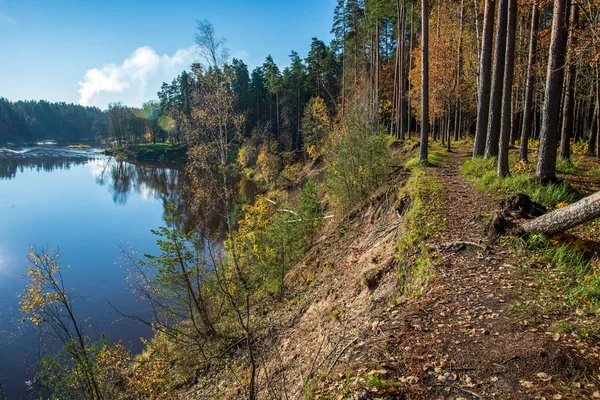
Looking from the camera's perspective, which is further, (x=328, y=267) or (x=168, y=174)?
(x=168, y=174)

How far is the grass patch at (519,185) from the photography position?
25.0 feet

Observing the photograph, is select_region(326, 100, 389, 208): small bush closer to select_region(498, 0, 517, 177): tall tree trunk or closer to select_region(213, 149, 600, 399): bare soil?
select_region(498, 0, 517, 177): tall tree trunk

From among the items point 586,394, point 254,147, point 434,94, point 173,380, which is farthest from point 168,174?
point 586,394

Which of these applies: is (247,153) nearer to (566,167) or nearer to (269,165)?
(269,165)

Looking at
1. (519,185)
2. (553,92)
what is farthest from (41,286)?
(553,92)

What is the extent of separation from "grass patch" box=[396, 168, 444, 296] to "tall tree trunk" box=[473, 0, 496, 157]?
3.41 meters

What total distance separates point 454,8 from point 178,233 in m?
21.1

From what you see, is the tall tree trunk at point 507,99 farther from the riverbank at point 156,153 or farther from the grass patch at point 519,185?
the riverbank at point 156,153

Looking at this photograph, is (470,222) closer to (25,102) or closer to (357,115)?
(357,115)

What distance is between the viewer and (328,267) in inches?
429

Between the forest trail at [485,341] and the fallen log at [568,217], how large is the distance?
0.74 metres

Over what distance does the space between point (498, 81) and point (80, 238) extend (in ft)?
83.7

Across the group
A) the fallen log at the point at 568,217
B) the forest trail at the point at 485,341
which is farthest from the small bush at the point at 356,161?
the fallen log at the point at 568,217

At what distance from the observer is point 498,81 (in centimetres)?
1020
